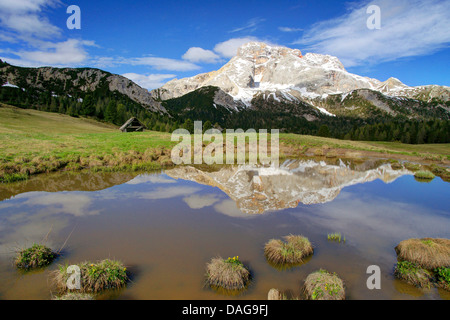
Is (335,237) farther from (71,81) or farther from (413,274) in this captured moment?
(71,81)

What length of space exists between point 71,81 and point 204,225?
8119 inches

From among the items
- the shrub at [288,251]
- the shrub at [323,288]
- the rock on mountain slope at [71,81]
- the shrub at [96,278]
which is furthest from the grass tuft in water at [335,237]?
the rock on mountain slope at [71,81]

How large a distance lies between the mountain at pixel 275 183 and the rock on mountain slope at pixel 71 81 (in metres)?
169

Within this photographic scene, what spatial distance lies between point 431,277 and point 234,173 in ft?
65.3

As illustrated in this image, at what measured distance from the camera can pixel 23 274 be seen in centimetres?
784

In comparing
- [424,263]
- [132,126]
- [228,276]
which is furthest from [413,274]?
[132,126]

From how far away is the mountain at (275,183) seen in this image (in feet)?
54.7

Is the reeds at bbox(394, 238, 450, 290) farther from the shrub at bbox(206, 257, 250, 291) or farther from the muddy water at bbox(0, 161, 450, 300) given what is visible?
the shrub at bbox(206, 257, 250, 291)

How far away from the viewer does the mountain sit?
54.7ft

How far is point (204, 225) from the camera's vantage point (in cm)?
1228

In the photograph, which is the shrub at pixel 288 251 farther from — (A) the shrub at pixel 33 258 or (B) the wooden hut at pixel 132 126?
(B) the wooden hut at pixel 132 126

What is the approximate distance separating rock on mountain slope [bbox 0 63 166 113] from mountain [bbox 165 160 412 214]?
16892 centimetres

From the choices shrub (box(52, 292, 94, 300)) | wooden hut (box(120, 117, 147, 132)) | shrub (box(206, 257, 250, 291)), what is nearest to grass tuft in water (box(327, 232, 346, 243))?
shrub (box(206, 257, 250, 291))

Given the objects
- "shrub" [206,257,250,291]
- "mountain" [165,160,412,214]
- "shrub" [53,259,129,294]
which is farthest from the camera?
"mountain" [165,160,412,214]
